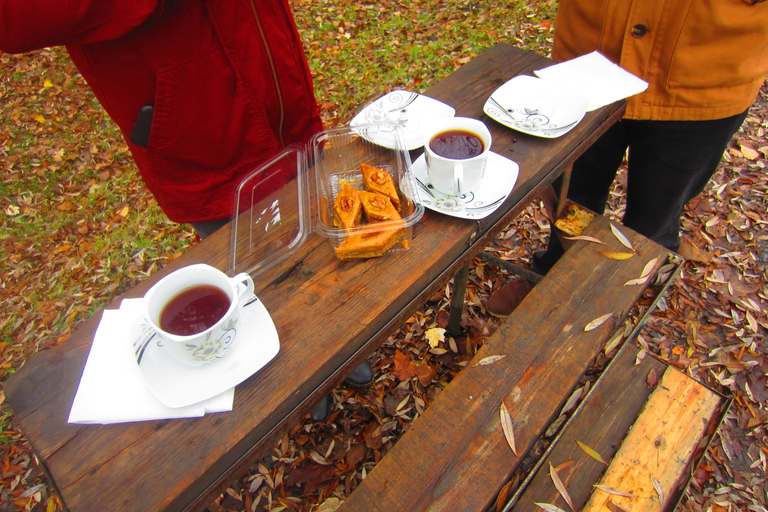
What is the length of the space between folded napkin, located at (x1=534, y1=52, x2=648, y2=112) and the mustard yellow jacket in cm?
6

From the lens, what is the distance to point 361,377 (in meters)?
2.70

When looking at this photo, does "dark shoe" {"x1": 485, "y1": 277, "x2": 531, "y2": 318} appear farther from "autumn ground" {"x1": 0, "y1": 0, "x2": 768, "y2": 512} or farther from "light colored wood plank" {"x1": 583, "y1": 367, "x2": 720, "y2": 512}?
"light colored wood plank" {"x1": 583, "y1": 367, "x2": 720, "y2": 512}

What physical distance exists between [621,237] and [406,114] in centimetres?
122

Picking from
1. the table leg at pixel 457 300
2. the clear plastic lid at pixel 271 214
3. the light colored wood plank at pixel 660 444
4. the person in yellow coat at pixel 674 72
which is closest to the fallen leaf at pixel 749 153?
the person in yellow coat at pixel 674 72

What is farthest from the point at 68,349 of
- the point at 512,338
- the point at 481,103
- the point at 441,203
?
the point at 481,103

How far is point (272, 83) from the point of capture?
75.7 inches

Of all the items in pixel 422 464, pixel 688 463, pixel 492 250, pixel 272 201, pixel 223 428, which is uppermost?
pixel 272 201

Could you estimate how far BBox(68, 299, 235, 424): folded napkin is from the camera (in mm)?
1232

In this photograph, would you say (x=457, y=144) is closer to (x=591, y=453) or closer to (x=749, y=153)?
(x=591, y=453)

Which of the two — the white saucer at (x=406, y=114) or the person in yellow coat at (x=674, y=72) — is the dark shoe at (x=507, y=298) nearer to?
the person in yellow coat at (x=674, y=72)

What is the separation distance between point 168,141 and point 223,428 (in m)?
1.20

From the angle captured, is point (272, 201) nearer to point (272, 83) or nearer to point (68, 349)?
point (272, 83)

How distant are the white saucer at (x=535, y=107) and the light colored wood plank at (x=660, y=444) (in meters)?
1.27

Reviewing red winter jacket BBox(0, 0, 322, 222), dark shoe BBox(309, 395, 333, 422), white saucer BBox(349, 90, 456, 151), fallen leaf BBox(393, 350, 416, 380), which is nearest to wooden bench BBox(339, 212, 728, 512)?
white saucer BBox(349, 90, 456, 151)
